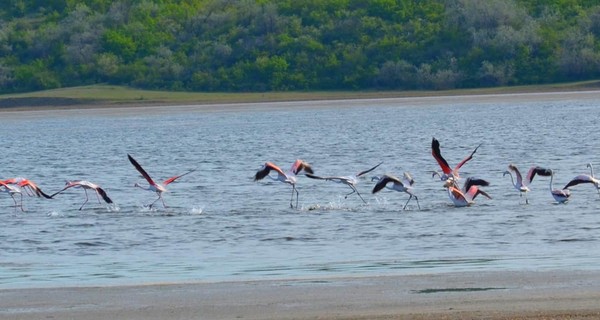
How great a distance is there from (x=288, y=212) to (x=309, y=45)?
35.3 metres

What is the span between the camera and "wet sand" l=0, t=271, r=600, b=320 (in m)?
9.56

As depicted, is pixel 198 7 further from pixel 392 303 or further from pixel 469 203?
pixel 392 303

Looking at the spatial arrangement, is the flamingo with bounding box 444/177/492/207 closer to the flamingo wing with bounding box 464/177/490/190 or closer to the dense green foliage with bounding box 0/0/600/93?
the flamingo wing with bounding box 464/177/490/190

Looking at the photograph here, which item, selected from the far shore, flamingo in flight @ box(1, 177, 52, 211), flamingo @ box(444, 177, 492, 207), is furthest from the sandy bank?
flamingo @ box(444, 177, 492, 207)

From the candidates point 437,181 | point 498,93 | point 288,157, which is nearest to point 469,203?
point 437,181

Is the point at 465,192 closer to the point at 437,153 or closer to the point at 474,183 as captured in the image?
the point at 474,183

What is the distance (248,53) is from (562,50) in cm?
1131

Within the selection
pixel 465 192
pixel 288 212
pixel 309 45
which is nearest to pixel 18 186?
pixel 288 212

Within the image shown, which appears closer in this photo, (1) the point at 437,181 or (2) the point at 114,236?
(2) the point at 114,236

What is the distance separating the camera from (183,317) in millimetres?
9781

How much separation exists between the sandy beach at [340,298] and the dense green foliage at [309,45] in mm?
37994

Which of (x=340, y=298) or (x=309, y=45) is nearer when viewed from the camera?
(x=340, y=298)

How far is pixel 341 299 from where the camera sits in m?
10.3

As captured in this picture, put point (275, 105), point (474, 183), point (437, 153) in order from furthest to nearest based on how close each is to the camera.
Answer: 1. point (275, 105)
2. point (437, 153)
3. point (474, 183)
